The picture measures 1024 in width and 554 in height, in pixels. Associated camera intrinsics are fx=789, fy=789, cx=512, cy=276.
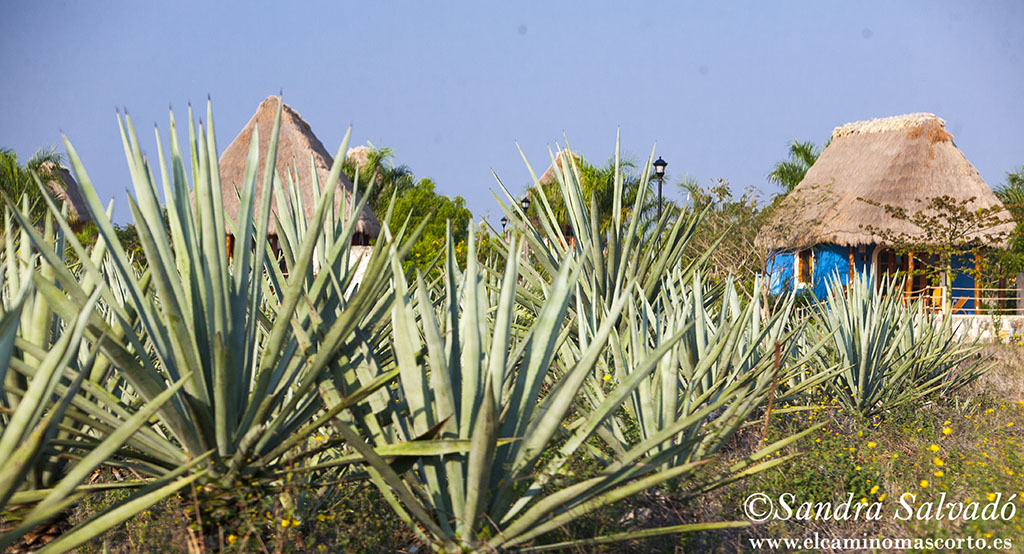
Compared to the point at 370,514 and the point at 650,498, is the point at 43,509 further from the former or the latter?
the point at 650,498

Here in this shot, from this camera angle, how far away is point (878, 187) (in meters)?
19.8

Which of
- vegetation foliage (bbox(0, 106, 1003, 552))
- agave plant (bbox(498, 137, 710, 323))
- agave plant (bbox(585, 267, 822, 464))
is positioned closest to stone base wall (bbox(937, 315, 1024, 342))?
agave plant (bbox(498, 137, 710, 323))

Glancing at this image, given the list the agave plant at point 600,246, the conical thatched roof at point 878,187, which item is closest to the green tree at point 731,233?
the conical thatched roof at point 878,187

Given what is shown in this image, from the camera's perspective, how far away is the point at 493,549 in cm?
204

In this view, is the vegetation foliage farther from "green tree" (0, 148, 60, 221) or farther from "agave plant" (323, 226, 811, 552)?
"green tree" (0, 148, 60, 221)

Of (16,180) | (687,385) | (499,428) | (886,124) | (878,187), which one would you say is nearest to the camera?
(499,428)

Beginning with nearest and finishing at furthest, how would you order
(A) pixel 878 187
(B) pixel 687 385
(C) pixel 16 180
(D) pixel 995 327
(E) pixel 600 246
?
(B) pixel 687 385
(E) pixel 600 246
(D) pixel 995 327
(C) pixel 16 180
(A) pixel 878 187

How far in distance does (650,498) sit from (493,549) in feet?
3.54

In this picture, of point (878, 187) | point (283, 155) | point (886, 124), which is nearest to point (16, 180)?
point (283, 155)

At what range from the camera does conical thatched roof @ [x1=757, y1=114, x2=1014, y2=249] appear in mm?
18797

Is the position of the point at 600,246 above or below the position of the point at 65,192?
below

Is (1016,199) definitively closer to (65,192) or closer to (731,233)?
(731,233)

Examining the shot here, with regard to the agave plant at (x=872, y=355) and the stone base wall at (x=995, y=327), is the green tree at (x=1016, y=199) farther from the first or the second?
the agave plant at (x=872, y=355)

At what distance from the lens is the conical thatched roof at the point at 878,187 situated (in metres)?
18.8
